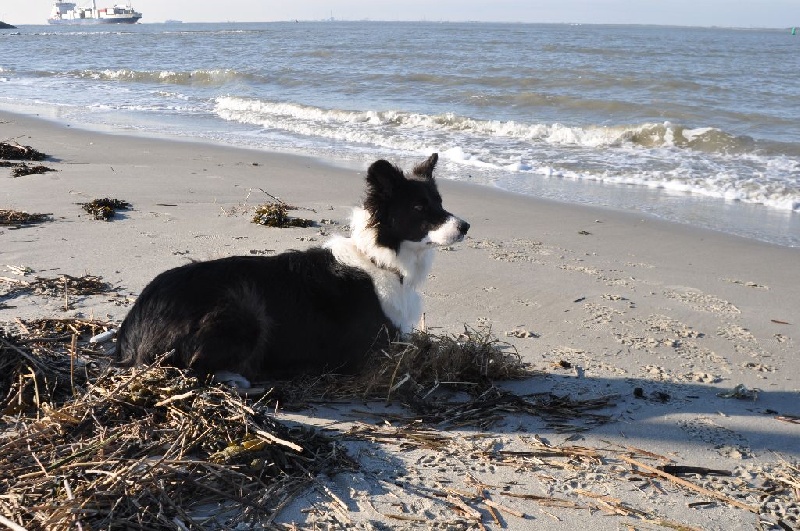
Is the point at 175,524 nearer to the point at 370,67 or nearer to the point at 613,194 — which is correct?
the point at 613,194

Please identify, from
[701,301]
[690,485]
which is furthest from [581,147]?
[690,485]

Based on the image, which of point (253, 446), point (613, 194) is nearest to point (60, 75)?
point (613, 194)

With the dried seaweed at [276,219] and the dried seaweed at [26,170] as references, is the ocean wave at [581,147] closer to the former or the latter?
the dried seaweed at [276,219]

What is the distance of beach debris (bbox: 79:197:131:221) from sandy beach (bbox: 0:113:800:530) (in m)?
0.12

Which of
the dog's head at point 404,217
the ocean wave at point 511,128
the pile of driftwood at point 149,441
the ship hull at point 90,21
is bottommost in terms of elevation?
the pile of driftwood at point 149,441

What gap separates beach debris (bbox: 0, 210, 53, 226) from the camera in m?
7.19

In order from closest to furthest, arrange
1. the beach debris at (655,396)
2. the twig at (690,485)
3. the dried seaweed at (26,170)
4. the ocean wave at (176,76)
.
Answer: the twig at (690,485) → the beach debris at (655,396) → the dried seaweed at (26,170) → the ocean wave at (176,76)

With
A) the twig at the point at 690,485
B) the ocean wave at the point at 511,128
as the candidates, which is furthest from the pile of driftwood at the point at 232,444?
the ocean wave at the point at 511,128

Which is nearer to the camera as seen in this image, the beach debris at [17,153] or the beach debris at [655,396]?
the beach debris at [655,396]

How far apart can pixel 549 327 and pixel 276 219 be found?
10.6 feet

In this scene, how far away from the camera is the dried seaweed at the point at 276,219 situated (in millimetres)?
7516

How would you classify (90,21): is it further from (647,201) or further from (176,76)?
(647,201)

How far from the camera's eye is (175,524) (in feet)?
9.33

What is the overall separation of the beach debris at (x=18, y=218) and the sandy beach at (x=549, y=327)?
0.17 m
